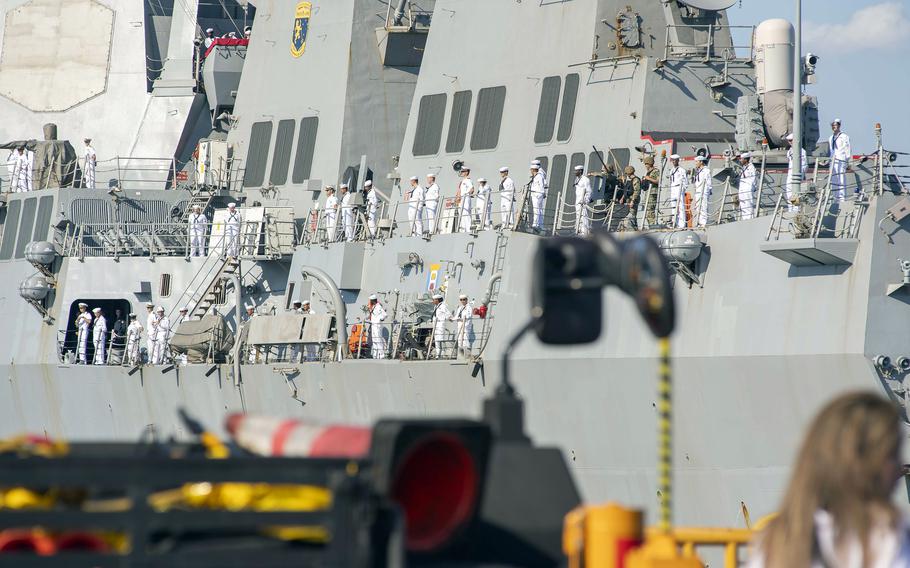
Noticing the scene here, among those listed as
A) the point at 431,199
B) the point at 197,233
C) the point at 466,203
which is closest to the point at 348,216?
the point at 431,199

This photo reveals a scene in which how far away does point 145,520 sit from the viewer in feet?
14.8

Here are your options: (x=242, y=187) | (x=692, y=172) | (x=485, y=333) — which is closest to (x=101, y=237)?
(x=242, y=187)

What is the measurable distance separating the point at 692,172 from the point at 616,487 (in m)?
3.76

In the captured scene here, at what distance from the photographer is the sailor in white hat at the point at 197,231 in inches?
949

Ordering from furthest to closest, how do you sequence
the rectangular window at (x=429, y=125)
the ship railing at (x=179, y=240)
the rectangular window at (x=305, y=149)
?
the rectangular window at (x=305, y=149) → the ship railing at (x=179, y=240) → the rectangular window at (x=429, y=125)

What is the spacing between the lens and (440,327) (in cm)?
1855

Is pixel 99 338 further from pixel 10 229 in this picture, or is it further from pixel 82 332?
pixel 10 229

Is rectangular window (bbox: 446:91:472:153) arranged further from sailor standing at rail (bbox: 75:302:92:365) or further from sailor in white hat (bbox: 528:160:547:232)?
sailor standing at rail (bbox: 75:302:92:365)

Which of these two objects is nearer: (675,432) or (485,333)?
(675,432)

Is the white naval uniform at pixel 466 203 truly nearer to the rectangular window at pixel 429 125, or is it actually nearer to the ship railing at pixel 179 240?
the rectangular window at pixel 429 125

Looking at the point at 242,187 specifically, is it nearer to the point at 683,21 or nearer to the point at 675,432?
the point at 683,21

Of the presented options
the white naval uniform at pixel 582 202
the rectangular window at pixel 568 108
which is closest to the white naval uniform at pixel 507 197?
the white naval uniform at pixel 582 202

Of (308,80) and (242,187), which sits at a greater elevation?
(308,80)

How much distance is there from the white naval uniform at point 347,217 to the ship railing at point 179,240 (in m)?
1.51
